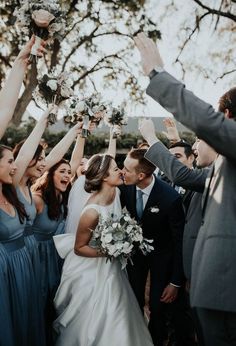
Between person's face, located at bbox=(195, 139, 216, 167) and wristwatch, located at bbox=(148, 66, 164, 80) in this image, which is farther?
person's face, located at bbox=(195, 139, 216, 167)

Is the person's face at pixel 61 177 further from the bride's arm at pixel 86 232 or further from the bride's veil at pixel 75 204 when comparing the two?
the bride's arm at pixel 86 232

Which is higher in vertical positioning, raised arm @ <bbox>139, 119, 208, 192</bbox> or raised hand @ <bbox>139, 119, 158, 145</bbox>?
raised hand @ <bbox>139, 119, 158, 145</bbox>

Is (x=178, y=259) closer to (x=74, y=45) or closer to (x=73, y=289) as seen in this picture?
(x=73, y=289)

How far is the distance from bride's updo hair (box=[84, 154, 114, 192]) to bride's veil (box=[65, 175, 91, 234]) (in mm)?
742

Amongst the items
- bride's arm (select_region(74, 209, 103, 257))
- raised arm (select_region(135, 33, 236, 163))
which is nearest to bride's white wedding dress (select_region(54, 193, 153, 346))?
bride's arm (select_region(74, 209, 103, 257))

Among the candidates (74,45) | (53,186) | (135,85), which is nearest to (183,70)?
(135,85)

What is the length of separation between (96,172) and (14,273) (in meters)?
1.27

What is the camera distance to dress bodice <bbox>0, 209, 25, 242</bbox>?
384cm

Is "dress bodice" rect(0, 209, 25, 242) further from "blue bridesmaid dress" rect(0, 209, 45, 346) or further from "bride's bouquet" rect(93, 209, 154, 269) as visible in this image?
"bride's bouquet" rect(93, 209, 154, 269)

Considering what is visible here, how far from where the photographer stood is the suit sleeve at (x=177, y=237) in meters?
4.42

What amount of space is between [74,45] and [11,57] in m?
3.66

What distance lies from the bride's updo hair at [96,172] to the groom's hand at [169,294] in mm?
1283

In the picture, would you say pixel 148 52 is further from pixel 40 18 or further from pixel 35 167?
pixel 35 167

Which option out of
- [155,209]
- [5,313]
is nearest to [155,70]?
[155,209]
